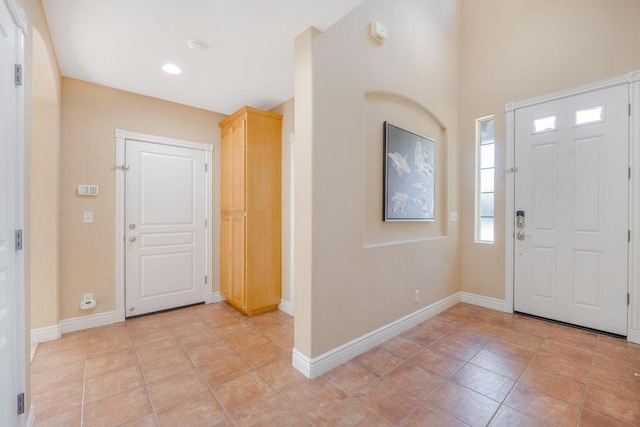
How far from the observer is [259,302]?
3332 mm

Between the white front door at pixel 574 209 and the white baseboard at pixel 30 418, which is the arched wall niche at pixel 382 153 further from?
the white baseboard at pixel 30 418

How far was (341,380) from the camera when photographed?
201 centimetres

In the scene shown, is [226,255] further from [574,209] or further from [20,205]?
[574,209]

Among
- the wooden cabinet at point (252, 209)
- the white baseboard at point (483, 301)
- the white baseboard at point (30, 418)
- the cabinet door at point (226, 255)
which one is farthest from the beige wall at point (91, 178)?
the white baseboard at point (483, 301)

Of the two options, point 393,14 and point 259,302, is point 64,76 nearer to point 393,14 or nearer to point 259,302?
point 259,302

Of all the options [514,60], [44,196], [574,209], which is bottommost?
[574,209]

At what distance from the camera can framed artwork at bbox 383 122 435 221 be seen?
2.65 metres

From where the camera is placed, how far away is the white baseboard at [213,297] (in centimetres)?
370

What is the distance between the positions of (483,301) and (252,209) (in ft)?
10.4

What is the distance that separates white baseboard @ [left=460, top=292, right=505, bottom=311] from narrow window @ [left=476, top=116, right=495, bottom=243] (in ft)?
2.42

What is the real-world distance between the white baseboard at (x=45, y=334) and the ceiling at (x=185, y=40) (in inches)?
97.2

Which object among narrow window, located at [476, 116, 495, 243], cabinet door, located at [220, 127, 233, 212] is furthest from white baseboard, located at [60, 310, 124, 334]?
narrow window, located at [476, 116, 495, 243]

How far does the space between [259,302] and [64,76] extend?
3.11m

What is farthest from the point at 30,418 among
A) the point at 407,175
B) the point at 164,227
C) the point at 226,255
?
the point at 407,175
